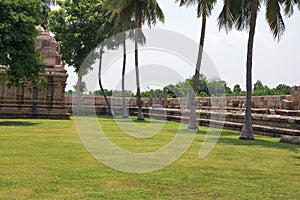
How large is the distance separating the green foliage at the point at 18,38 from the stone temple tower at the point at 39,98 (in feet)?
20.1

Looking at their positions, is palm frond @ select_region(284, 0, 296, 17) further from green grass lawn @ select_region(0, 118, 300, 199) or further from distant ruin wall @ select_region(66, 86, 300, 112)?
green grass lawn @ select_region(0, 118, 300, 199)

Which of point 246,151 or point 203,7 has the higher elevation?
point 203,7

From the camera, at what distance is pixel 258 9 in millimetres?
16484

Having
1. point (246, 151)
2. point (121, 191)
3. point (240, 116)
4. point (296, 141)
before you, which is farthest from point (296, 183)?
point (240, 116)

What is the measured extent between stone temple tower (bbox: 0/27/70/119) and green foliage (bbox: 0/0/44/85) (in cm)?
614

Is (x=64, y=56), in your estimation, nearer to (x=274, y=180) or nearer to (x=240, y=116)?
(x=240, y=116)

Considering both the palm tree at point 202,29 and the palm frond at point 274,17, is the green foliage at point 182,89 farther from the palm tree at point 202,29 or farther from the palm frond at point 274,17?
the palm frond at point 274,17

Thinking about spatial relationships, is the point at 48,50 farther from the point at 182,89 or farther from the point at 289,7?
the point at 182,89

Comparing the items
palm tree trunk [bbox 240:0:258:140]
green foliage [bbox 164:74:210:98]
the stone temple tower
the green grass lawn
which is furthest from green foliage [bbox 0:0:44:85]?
palm tree trunk [bbox 240:0:258:140]

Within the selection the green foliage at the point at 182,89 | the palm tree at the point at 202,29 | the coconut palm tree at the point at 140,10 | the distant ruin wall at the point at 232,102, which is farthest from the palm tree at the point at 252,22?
the coconut palm tree at the point at 140,10

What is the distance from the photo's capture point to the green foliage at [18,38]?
738 inches

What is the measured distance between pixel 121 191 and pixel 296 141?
9.51m

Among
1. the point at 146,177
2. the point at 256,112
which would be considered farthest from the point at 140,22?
the point at 146,177

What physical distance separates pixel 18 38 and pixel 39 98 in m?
8.12
